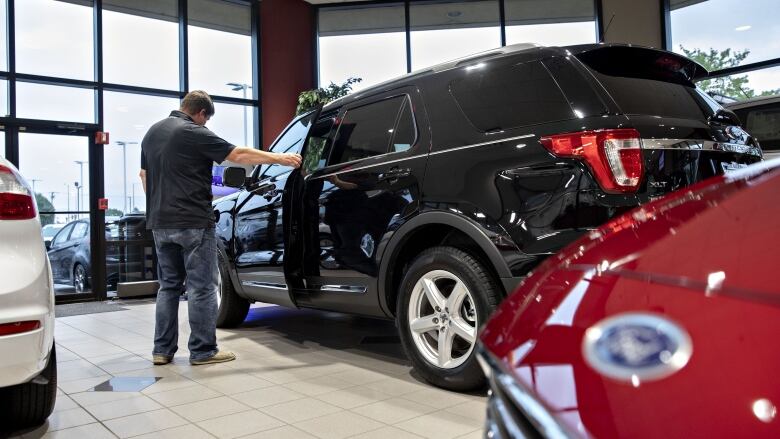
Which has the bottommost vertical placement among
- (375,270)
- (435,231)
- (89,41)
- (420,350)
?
(420,350)

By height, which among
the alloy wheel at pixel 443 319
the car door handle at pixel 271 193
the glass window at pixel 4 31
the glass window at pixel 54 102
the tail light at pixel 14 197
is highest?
the glass window at pixel 4 31

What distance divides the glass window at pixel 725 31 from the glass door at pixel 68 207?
909 centimetres

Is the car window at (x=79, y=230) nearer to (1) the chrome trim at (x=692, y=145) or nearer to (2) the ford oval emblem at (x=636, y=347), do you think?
(1) the chrome trim at (x=692, y=145)

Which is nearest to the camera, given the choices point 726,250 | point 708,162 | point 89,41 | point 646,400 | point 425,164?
point 646,400

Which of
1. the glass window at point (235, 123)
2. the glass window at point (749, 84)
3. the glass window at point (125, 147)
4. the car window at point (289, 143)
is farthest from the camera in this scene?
the glass window at point (235, 123)

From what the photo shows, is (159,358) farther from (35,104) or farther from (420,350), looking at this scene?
(35,104)

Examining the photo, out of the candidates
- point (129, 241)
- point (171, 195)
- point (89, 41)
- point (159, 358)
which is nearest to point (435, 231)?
point (171, 195)

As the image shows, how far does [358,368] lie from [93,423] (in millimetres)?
1377

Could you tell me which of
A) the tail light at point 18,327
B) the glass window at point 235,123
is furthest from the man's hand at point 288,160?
the glass window at point 235,123

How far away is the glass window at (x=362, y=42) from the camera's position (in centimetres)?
1048

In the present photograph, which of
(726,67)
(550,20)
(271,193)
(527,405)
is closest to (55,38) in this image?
(271,193)

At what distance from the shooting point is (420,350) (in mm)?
2762

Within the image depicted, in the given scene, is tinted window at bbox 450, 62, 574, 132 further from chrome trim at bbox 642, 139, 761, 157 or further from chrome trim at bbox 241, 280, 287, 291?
chrome trim at bbox 241, 280, 287, 291

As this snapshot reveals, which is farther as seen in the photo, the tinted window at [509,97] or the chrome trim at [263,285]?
the chrome trim at [263,285]
